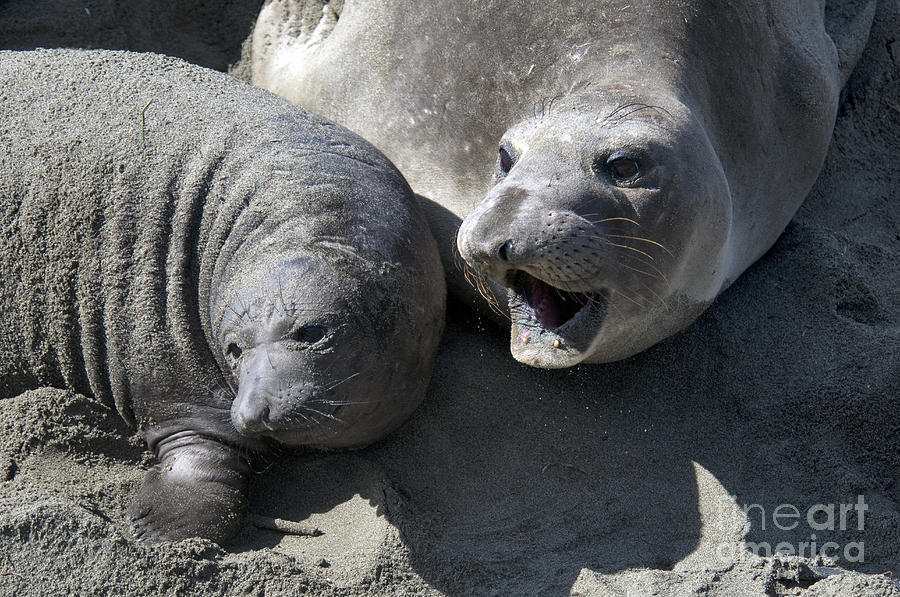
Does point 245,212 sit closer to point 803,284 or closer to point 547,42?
point 547,42

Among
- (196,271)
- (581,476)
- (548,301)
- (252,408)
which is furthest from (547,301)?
(196,271)

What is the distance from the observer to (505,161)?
340 cm

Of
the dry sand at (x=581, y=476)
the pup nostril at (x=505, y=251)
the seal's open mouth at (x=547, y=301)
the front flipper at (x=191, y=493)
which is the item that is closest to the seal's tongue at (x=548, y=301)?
the seal's open mouth at (x=547, y=301)

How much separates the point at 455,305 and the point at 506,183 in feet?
2.93

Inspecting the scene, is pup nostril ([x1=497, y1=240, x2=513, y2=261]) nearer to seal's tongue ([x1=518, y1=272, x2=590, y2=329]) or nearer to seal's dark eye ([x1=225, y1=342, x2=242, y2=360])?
seal's tongue ([x1=518, y1=272, x2=590, y2=329])

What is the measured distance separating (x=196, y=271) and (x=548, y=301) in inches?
45.1

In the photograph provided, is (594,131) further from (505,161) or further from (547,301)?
(547,301)

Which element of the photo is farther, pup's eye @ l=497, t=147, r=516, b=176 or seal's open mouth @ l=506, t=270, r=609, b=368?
pup's eye @ l=497, t=147, r=516, b=176

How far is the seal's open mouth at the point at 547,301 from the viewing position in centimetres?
320

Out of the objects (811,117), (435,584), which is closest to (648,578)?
(435,584)

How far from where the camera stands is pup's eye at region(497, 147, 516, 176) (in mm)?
3361

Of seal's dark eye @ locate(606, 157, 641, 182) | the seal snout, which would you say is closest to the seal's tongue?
seal's dark eye @ locate(606, 157, 641, 182)

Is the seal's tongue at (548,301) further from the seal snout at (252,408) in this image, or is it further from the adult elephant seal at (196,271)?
the seal snout at (252,408)

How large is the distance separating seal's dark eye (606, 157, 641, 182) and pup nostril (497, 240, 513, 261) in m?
0.39
